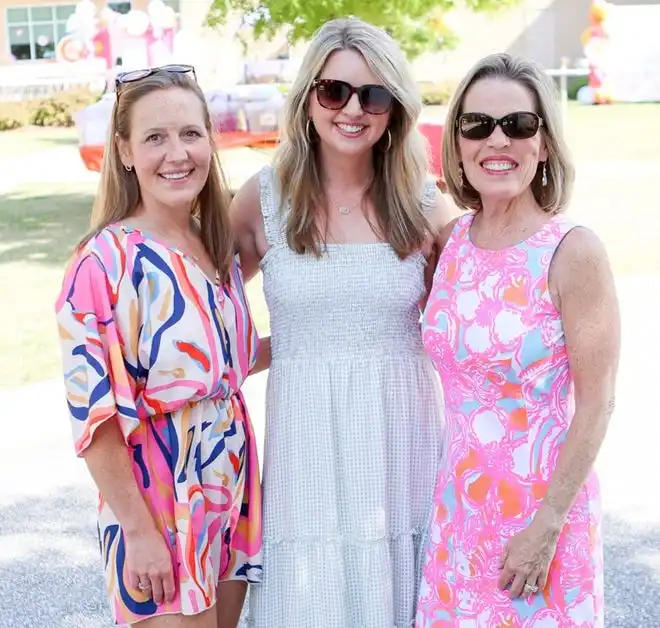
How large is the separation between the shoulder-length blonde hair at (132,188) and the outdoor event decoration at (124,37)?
17270 mm

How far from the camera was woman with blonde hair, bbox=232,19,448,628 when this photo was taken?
2.62m

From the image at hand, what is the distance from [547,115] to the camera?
2408 millimetres

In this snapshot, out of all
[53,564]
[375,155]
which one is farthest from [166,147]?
[53,564]

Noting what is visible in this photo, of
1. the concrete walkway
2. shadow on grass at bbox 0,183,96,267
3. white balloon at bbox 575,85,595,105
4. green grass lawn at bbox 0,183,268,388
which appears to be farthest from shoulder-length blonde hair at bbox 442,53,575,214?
white balloon at bbox 575,85,595,105

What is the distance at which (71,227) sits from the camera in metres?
13.4

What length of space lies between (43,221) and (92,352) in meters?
12.3

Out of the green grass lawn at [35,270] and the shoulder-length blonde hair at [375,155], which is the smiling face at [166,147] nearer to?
the shoulder-length blonde hair at [375,155]

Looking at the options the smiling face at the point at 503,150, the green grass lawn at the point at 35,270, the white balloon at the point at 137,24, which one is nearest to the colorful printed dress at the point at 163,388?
the smiling face at the point at 503,150

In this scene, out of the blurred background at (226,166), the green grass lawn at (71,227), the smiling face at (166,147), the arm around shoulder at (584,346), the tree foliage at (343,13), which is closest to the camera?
the arm around shoulder at (584,346)

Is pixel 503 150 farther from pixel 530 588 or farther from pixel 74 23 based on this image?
pixel 74 23

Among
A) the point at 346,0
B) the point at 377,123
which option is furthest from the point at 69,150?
the point at 377,123

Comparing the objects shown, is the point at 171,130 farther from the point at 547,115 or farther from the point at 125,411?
the point at 547,115

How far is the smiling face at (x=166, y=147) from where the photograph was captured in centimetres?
244

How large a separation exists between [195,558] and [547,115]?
1348 mm
